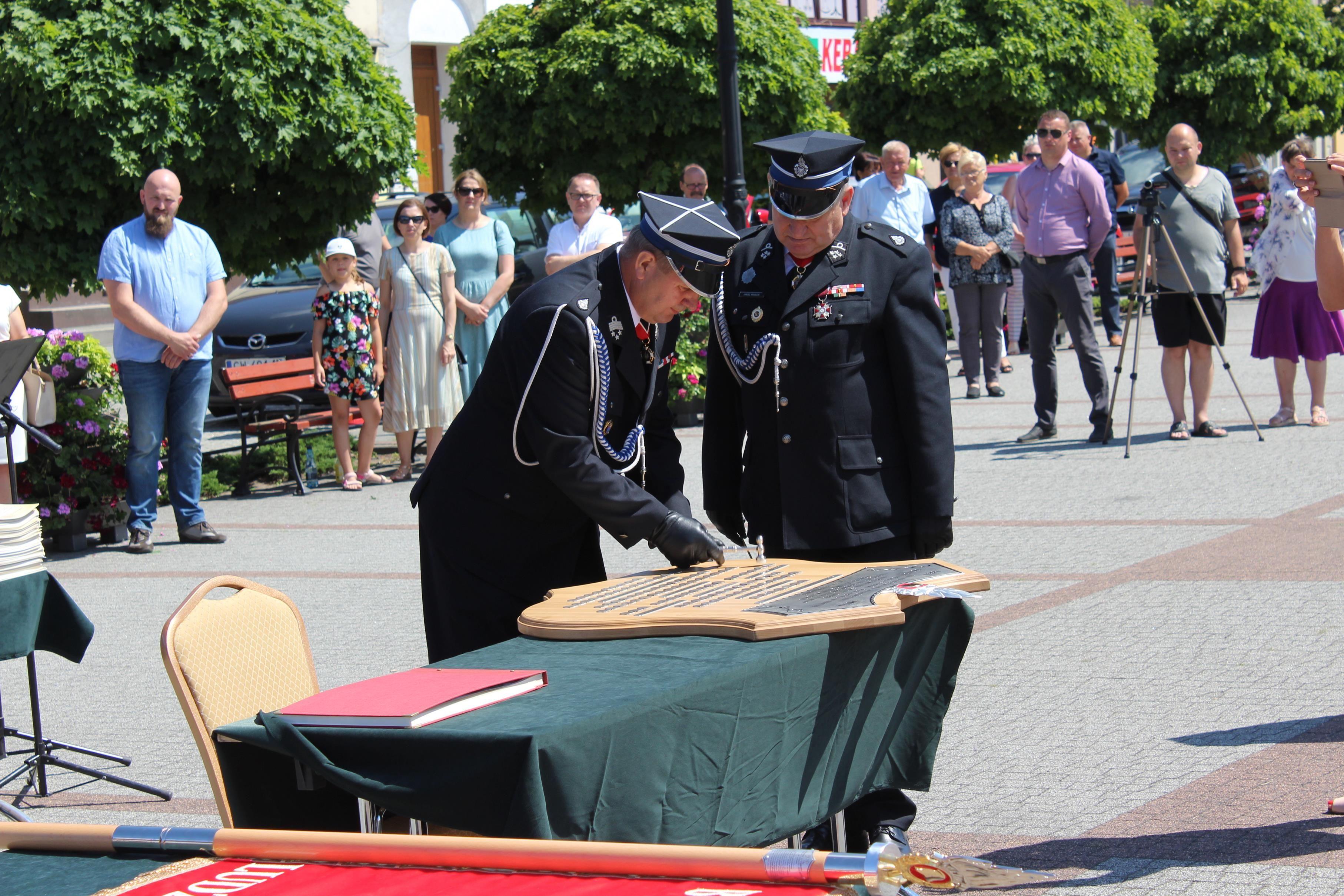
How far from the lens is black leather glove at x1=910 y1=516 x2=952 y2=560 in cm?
434

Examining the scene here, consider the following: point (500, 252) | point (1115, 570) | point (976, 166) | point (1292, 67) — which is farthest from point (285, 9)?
point (1292, 67)

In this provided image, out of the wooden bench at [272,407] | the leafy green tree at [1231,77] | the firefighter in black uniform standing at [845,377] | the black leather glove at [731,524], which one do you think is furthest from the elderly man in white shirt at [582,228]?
the leafy green tree at [1231,77]

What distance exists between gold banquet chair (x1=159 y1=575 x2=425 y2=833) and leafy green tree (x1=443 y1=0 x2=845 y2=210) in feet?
42.9

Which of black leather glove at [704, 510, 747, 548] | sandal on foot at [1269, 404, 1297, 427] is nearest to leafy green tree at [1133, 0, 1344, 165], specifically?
sandal on foot at [1269, 404, 1297, 427]

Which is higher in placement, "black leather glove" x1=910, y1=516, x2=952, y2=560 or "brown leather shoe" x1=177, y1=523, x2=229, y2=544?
"black leather glove" x1=910, y1=516, x2=952, y2=560

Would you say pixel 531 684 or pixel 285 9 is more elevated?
pixel 285 9

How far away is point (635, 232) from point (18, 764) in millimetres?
3160

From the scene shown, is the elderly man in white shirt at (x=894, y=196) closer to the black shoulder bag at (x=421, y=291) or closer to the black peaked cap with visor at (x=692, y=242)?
the black shoulder bag at (x=421, y=291)

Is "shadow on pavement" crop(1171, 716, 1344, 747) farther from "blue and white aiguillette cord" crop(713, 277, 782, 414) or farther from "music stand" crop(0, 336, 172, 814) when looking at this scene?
"music stand" crop(0, 336, 172, 814)

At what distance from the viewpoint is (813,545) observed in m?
4.38

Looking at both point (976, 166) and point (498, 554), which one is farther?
point (976, 166)

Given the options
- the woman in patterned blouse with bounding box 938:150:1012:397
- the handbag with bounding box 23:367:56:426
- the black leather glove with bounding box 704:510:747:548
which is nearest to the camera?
the black leather glove with bounding box 704:510:747:548

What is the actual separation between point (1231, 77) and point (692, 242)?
84.1ft

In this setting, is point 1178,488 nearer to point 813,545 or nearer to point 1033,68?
point 813,545
